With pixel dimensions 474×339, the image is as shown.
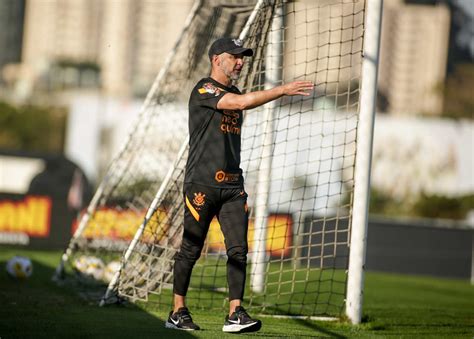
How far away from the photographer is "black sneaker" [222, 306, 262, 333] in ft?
23.4

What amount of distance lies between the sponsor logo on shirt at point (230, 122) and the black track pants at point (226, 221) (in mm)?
440

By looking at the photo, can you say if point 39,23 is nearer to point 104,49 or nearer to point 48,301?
point 104,49

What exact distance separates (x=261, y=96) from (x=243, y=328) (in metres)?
1.69

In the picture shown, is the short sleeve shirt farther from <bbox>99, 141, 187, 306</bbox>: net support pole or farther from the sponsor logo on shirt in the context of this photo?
<bbox>99, 141, 187, 306</bbox>: net support pole

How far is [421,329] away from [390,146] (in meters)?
45.9

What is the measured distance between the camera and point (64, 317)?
8094 millimetres

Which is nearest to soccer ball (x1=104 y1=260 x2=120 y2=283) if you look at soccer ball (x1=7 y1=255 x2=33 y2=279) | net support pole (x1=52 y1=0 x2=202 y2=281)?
net support pole (x1=52 y1=0 x2=202 y2=281)

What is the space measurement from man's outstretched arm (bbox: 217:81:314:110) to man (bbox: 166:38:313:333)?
9cm

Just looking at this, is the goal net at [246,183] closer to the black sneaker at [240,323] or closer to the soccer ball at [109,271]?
the soccer ball at [109,271]

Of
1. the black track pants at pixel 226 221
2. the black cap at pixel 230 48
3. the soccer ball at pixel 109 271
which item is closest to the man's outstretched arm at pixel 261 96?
the black cap at pixel 230 48

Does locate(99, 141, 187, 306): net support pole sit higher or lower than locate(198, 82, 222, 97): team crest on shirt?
lower

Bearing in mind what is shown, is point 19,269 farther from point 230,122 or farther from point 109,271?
point 230,122

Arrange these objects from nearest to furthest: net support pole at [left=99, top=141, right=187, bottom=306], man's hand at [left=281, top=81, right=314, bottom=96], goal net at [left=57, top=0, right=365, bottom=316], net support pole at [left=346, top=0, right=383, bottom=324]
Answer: man's hand at [left=281, top=81, right=314, bottom=96] < net support pole at [left=346, top=0, right=383, bottom=324] < net support pole at [left=99, top=141, right=187, bottom=306] < goal net at [left=57, top=0, right=365, bottom=316]

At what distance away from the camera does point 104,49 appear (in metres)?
109
